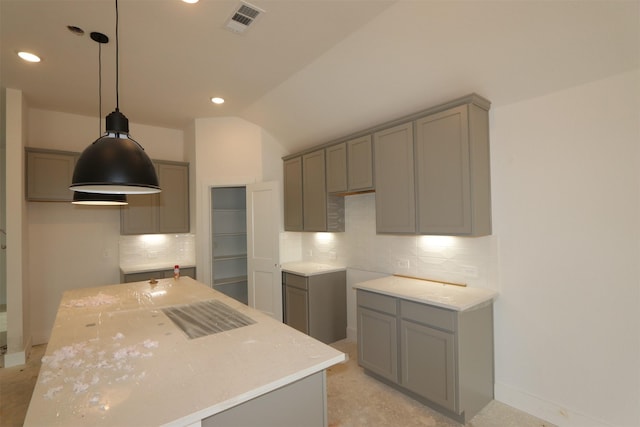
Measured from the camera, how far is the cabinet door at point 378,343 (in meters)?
2.76

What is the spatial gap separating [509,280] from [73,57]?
169 inches

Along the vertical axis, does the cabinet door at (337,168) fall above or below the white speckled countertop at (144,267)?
above

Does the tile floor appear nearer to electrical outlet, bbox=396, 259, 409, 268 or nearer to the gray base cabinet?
the gray base cabinet

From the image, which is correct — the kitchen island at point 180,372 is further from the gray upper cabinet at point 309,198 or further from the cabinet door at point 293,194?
the cabinet door at point 293,194

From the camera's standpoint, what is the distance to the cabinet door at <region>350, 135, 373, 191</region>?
10.8 feet

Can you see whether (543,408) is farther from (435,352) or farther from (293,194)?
(293,194)

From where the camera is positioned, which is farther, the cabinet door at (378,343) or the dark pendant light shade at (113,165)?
the cabinet door at (378,343)

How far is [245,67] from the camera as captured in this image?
3057 millimetres

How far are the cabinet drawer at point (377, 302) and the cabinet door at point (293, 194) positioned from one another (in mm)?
1513

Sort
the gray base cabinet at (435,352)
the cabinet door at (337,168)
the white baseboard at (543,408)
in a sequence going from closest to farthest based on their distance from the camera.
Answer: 1. the white baseboard at (543,408)
2. the gray base cabinet at (435,352)
3. the cabinet door at (337,168)

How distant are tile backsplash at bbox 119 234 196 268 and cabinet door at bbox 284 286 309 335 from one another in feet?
5.40

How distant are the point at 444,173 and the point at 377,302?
51.5 inches

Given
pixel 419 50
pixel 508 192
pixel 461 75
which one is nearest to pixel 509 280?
pixel 508 192

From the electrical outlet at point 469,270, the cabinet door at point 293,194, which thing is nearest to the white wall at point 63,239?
the cabinet door at point 293,194
